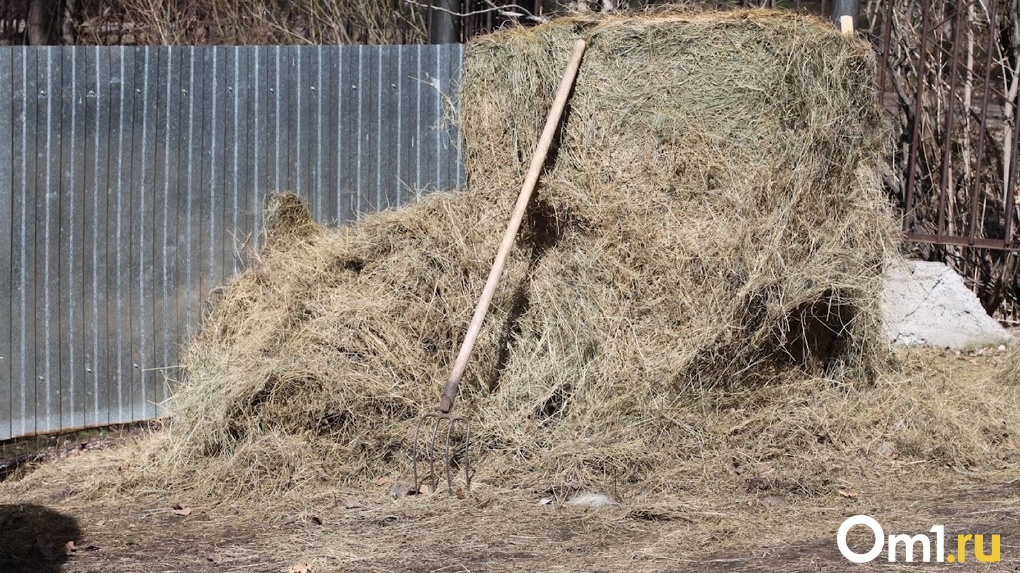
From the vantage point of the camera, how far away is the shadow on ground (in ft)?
14.7

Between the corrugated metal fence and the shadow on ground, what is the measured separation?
3.44ft

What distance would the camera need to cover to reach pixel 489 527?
4.82 m

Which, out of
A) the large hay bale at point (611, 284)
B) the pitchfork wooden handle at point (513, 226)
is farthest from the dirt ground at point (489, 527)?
the pitchfork wooden handle at point (513, 226)

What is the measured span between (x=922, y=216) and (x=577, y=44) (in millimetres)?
4642

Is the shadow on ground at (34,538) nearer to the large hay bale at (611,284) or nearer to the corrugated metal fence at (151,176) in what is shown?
the large hay bale at (611,284)

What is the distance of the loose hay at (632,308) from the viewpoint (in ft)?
18.0

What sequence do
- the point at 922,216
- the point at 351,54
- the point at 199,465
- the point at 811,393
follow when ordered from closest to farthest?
the point at 199,465 < the point at 811,393 < the point at 351,54 < the point at 922,216

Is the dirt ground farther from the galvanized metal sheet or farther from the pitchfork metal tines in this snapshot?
the galvanized metal sheet

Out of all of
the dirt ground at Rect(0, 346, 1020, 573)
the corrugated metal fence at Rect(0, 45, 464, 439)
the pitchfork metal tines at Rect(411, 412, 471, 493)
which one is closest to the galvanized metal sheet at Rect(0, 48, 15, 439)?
the corrugated metal fence at Rect(0, 45, 464, 439)

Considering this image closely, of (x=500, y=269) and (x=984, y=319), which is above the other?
(x=500, y=269)

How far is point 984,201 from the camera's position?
365 inches

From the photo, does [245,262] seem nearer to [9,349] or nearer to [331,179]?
[331,179]

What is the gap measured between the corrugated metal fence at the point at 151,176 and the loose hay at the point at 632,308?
0.72 meters

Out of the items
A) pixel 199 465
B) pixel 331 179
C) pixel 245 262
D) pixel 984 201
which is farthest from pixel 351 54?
pixel 984 201
